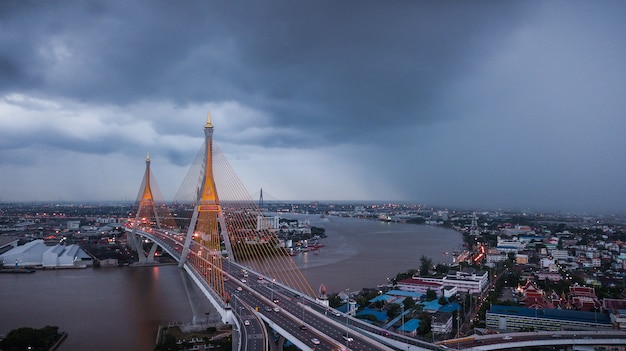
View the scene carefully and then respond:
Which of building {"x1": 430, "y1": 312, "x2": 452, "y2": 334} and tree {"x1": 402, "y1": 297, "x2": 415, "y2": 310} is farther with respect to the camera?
tree {"x1": 402, "y1": 297, "x2": 415, "y2": 310}

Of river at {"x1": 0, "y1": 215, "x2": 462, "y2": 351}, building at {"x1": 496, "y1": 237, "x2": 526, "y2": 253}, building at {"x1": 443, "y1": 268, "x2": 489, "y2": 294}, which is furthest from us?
building at {"x1": 496, "y1": 237, "x2": 526, "y2": 253}

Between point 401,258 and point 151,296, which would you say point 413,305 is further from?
point 401,258

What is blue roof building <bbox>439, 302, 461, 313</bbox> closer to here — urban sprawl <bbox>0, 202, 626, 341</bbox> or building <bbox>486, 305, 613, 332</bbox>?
urban sprawl <bbox>0, 202, 626, 341</bbox>

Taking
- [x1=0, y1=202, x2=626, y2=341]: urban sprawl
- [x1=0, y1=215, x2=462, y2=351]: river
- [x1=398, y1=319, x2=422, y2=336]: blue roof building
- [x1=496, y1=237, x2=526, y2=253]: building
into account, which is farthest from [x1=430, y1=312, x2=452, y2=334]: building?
[x1=496, y1=237, x2=526, y2=253]: building

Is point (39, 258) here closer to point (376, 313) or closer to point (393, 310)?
point (376, 313)

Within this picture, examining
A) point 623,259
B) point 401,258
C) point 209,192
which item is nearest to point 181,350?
point 209,192

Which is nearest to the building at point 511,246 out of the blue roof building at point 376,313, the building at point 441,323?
the building at point 441,323
